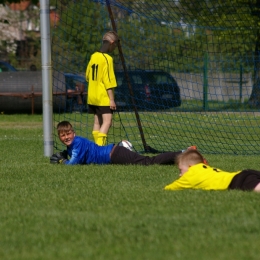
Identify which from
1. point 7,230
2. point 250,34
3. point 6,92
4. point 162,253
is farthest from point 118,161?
point 6,92

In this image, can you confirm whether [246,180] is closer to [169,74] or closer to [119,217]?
[119,217]

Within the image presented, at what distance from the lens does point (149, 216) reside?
600 centimetres

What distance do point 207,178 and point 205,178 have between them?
21 millimetres

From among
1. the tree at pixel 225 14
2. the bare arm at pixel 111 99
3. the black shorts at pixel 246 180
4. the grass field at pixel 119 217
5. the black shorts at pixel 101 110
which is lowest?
the grass field at pixel 119 217

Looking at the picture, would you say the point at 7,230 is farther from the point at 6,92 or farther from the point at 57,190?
the point at 6,92

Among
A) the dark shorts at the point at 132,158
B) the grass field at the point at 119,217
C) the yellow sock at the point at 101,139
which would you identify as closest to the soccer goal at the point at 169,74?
the yellow sock at the point at 101,139

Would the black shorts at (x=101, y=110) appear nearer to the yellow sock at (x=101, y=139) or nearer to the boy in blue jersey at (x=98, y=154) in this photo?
the yellow sock at (x=101, y=139)

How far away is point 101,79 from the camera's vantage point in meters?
11.2

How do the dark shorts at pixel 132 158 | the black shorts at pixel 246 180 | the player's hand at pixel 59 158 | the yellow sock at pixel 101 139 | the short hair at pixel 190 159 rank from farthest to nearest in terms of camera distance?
the yellow sock at pixel 101 139, the player's hand at pixel 59 158, the dark shorts at pixel 132 158, the short hair at pixel 190 159, the black shorts at pixel 246 180

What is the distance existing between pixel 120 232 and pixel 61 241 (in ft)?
1.55

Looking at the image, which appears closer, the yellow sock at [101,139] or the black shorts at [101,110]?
the yellow sock at [101,139]

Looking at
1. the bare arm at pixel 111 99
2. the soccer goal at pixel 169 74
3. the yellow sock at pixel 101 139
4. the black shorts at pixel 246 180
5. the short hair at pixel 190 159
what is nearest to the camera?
the black shorts at pixel 246 180

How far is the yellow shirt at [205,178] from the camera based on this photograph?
7266 mm

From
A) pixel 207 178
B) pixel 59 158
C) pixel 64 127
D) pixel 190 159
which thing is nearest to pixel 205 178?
pixel 207 178
